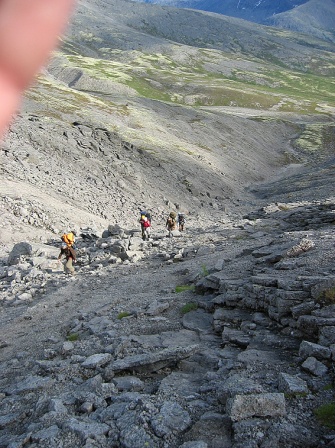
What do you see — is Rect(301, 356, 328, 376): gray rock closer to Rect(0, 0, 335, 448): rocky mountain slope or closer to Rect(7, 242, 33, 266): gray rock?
Rect(0, 0, 335, 448): rocky mountain slope

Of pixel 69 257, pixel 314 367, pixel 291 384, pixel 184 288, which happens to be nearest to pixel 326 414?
pixel 291 384

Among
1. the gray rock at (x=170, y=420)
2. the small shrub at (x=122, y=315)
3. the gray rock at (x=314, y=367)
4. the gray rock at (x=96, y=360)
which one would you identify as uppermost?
the gray rock at (x=314, y=367)

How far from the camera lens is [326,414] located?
18.6 feet

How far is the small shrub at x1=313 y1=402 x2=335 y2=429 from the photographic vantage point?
5534 mm

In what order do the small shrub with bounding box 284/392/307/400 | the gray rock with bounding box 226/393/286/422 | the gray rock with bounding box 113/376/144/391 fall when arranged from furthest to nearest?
the gray rock with bounding box 113/376/144/391 → the small shrub with bounding box 284/392/307/400 → the gray rock with bounding box 226/393/286/422

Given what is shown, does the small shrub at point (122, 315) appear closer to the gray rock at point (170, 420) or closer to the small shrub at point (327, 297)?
the gray rock at point (170, 420)

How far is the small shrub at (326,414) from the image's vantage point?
5.53m

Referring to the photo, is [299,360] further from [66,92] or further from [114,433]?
[66,92]

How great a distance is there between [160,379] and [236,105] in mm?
151739

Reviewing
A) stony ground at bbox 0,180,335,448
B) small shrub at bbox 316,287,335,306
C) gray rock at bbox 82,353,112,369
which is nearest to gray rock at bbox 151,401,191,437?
stony ground at bbox 0,180,335,448

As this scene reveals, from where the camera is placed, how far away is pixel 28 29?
7.91ft

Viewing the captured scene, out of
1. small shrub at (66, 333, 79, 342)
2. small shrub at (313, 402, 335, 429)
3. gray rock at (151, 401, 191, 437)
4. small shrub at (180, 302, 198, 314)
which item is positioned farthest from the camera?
small shrub at (180, 302, 198, 314)

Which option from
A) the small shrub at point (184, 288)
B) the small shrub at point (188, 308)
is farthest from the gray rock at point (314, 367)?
the small shrub at point (184, 288)

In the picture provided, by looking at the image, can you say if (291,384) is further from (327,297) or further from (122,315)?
(122,315)
